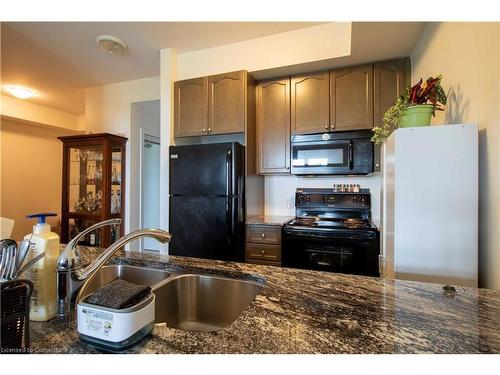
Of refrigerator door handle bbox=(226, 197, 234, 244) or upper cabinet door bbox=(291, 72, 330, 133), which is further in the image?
upper cabinet door bbox=(291, 72, 330, 133)

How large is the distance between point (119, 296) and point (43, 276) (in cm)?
27

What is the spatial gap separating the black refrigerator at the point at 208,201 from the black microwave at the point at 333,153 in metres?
0.57

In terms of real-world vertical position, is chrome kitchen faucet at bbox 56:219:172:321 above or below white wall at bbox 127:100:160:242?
below

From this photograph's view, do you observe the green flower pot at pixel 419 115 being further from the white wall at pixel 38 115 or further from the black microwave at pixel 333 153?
the white wall at pixel 38 115

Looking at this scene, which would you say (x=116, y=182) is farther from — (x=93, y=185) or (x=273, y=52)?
(x=273, y=52)

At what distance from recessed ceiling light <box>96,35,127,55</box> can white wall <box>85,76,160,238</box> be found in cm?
74

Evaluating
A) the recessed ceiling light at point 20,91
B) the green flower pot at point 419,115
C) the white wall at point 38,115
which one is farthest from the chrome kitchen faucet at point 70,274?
the white wall at point 38,115

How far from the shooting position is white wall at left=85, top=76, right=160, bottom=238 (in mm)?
3287

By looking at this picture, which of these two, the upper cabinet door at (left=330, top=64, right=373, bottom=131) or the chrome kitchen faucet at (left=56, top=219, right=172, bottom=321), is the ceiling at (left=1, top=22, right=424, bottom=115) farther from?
the chrome kitchen faucet at (left=56, top=219, right=172, bottom=321)

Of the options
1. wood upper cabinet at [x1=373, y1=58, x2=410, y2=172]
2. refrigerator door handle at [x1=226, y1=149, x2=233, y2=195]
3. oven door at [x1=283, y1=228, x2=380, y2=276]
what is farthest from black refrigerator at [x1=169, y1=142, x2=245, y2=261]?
wood upper cabinet at [x1=373, y1=58, x2=410, y2=172]

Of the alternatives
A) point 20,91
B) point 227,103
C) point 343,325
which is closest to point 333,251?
point 343,325

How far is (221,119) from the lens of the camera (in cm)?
249

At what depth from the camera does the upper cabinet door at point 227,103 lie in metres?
2.41

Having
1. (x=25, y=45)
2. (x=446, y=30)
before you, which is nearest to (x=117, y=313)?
(x=446, y=30)
